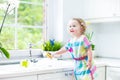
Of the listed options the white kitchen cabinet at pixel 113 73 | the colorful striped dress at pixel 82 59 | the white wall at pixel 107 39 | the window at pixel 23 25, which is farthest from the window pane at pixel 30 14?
the white kitchen cabinet at pixel 113 73

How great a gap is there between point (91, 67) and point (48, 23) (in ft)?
3.70

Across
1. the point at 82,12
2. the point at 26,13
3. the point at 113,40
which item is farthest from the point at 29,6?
the point at 113,40

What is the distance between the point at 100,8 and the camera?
2910 mm

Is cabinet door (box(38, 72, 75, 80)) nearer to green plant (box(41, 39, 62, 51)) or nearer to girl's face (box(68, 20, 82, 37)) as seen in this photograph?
girl's face (box(68, 20, 82, 37))

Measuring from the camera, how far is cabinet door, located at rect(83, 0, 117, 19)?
2781 mm

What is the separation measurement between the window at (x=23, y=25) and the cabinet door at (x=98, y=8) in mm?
586

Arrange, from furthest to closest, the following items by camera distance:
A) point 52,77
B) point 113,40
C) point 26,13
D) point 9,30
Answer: point 113,40 < point 26,13 < point 9,30 < point 52,77

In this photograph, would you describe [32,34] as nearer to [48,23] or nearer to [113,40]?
[48,23]

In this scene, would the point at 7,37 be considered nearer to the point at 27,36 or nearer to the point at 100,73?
the point at 27,36

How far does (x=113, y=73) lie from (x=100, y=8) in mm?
873

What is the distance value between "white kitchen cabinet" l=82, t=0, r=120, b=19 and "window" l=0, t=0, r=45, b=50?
589 mm

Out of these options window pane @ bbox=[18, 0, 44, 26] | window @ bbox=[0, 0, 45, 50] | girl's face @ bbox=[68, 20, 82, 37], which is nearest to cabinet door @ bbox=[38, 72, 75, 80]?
girl's face @ bbox=[68, 20, 82, 37]

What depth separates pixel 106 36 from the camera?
3217mm

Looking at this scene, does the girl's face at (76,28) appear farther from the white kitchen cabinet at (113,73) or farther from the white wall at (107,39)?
the white wall at (107,39)
